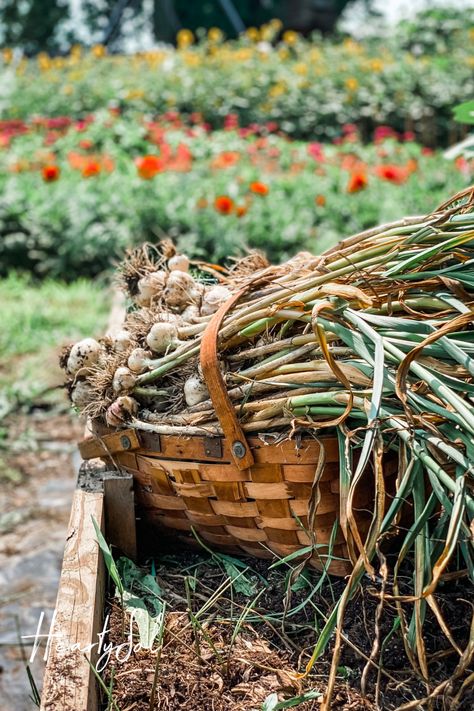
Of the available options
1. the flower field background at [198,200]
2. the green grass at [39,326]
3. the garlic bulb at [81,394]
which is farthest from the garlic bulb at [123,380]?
the flower field background at [198,200]

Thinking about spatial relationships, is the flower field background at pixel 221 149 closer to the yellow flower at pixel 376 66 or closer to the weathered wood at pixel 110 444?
the yellow flower at pixel 376 66

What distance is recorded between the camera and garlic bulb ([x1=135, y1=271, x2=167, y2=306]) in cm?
179

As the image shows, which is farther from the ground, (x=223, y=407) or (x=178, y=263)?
(x=178, y=263)

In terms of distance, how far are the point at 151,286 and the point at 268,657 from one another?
824 mm

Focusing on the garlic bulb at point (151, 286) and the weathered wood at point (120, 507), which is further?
the garlic bulb at point (151, 286)

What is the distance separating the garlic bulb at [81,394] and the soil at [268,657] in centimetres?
43

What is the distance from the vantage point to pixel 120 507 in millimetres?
1660

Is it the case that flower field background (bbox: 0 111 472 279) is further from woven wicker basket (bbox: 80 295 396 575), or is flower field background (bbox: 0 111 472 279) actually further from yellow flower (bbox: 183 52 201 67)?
yellow flower (bbox: 183 52 201 67)

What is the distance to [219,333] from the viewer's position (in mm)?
1481

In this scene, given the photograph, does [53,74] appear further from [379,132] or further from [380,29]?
[380,29]

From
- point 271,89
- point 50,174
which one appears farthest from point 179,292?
point 271,89

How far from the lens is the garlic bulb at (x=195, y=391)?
59.0 inches

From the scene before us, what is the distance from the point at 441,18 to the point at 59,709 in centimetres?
1412

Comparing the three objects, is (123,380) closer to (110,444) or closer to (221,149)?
(110,444)
